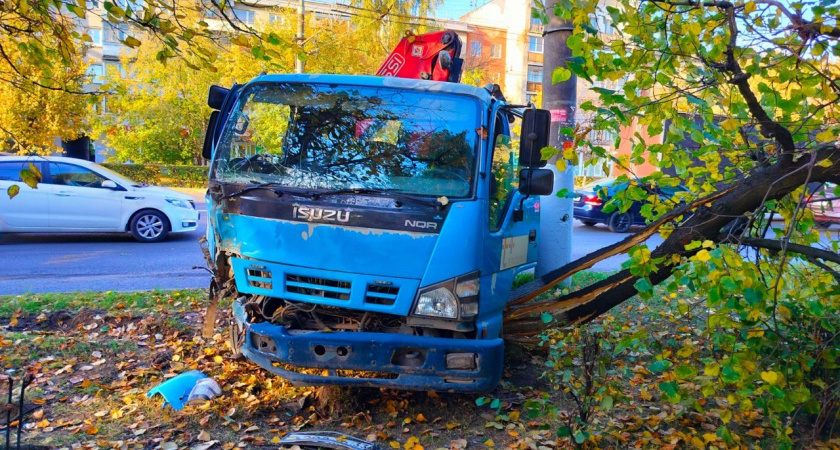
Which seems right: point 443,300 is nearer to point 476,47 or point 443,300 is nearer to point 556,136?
point 556,136

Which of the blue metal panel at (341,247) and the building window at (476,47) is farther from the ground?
the building window at (476,47)

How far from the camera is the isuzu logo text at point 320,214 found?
4.10 m

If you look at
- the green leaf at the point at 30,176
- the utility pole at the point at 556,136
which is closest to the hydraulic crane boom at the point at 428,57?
the utility pole at the point at 556,136

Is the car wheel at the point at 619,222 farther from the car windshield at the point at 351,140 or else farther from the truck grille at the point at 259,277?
the truck grille at the point at 259,277

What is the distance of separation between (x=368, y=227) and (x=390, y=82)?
128 cm

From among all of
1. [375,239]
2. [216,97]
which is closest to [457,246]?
[375,239]

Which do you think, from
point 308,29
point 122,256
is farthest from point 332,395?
point 308,29

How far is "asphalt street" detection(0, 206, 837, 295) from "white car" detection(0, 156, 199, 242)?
0.34 metres

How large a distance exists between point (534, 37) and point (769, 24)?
45919 mm

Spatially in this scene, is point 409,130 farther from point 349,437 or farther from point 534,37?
point 534,37

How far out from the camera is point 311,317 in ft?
14.0

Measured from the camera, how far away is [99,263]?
32.9ft

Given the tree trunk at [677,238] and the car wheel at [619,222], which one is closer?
the tree trunk at [677,238]

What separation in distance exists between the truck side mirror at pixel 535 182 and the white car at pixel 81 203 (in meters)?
9.43
